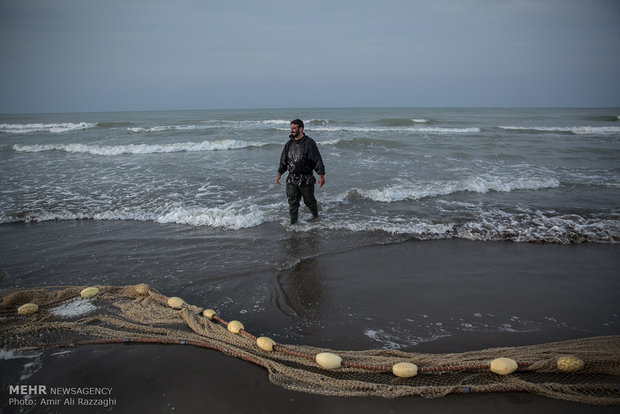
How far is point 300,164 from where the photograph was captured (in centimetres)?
583

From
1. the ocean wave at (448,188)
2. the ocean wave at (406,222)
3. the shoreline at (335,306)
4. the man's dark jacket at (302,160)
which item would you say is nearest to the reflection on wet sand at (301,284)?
the shoreline at (335,306)

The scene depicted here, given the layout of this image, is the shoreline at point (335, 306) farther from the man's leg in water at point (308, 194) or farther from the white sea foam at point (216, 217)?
the man's leg in water at point (308, 194)

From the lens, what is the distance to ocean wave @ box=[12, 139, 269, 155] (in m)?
16.6

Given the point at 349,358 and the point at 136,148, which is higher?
the point at 136,148

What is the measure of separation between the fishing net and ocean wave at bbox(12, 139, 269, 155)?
1527cm

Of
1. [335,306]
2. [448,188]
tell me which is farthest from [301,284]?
[448,188]

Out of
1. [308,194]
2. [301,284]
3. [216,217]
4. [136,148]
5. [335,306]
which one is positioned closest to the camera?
[335,306]

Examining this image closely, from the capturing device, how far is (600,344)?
2492mm

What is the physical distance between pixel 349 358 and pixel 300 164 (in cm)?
396

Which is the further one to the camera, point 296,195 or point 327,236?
point 296,195

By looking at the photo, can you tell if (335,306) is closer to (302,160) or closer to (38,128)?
(302,160)

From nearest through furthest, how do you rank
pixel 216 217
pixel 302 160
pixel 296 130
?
1. pixel 296 130
2. pixel 302 160
3. pixel 216 217

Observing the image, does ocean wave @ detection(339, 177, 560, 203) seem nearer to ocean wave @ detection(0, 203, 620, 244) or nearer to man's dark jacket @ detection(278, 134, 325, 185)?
ocean wave @ detection(0, 203, 620, 244)

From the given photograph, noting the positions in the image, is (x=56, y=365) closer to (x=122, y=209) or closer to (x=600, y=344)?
(x=600, y=344)
